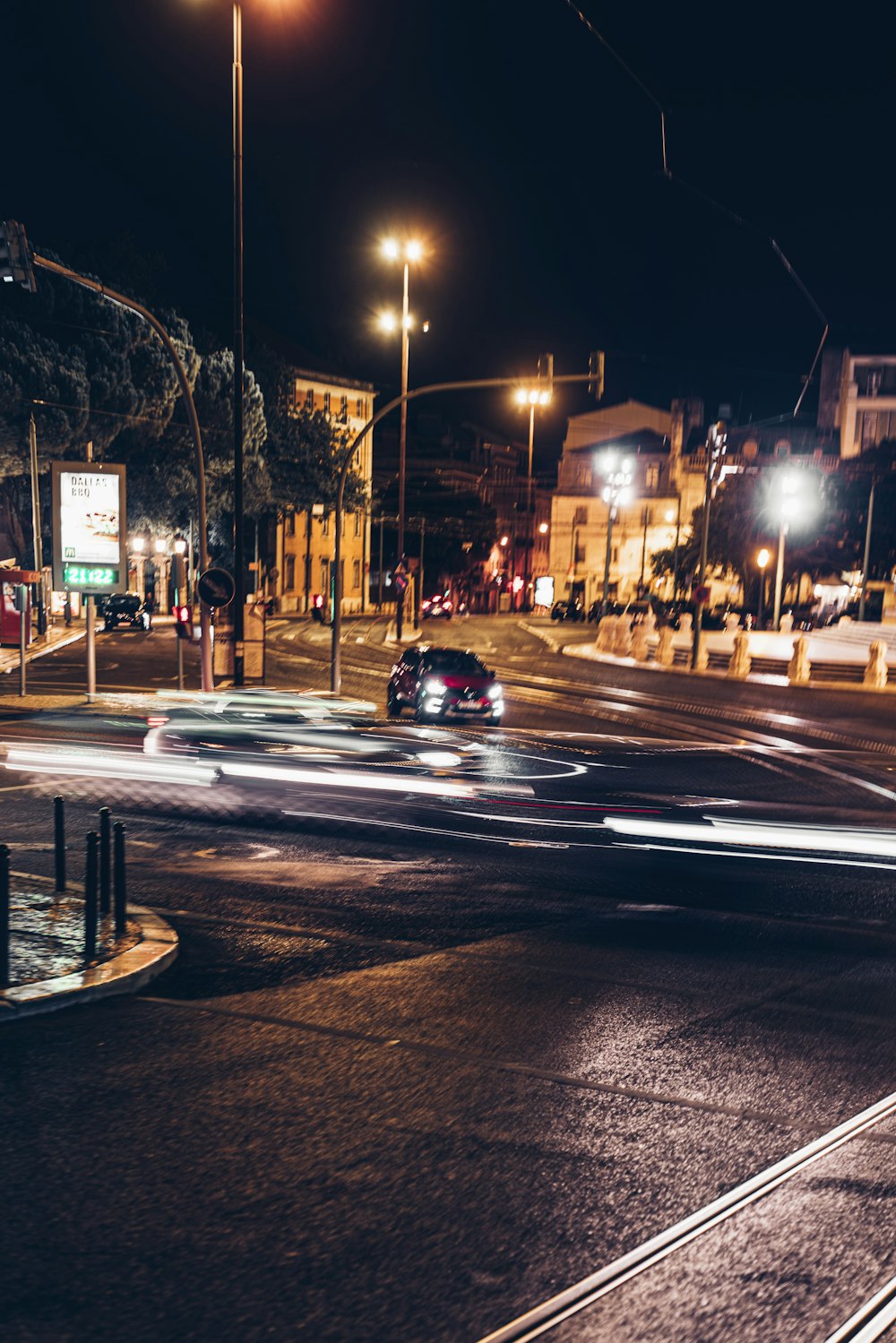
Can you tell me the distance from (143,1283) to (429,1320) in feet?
3.18

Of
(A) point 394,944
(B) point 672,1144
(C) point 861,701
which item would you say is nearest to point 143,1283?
(B) point 672,1144

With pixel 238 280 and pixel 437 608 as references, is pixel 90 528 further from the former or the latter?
pixel 437 608

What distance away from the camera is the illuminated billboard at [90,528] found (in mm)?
24812

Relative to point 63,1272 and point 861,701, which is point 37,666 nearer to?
point 861,701

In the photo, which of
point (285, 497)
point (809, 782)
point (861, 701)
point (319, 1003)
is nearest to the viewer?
point (319, 1003)

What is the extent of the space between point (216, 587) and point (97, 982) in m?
17.5

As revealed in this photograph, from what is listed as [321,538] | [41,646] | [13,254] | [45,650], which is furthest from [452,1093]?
[321,538]

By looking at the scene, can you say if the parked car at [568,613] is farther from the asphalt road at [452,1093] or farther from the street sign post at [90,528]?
the asphalt road at [452,1093]

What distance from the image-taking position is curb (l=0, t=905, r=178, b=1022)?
7.08 m

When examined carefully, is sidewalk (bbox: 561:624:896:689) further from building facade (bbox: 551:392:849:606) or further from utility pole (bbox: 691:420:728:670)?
building facade (bbox: 551:392:849:606)

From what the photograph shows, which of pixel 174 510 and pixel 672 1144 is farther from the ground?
pixel 174 510

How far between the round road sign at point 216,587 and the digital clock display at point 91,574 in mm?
1871

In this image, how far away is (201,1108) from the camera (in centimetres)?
580

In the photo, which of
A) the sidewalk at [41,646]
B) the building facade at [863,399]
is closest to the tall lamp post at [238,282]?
the sidewalk at [41,646]
